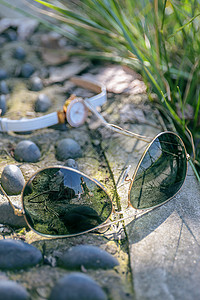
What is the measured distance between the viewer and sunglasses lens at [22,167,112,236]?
912mm

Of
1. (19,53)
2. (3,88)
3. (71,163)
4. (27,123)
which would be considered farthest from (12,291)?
(19,53)

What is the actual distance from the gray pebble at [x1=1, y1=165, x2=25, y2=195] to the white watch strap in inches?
13.4

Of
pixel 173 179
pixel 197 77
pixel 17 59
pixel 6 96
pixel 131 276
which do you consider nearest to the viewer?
pixel 131 276

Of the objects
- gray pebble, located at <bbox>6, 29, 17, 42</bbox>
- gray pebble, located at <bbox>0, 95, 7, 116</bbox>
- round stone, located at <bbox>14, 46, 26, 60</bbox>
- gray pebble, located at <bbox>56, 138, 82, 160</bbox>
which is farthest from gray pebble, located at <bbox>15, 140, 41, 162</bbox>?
gray pebble, located at <bbox>6, 29, 17, 42</bbox>

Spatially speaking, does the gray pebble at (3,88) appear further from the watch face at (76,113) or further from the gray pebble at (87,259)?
the gray pebble at (87,259)

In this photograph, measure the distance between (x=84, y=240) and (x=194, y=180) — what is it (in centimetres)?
51

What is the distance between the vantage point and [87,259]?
0.81 metres

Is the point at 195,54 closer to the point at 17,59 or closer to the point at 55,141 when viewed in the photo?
the point at 55,141

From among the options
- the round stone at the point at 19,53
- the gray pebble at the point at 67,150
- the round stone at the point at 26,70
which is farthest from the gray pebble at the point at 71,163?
the round stone at the point at 19,53

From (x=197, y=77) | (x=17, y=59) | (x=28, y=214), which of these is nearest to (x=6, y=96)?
(x=17, y=59)

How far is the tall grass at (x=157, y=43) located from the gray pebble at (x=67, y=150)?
16.6 inches

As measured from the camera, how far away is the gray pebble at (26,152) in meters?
1.22

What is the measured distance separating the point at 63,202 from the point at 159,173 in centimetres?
36

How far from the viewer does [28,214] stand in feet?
3.05
